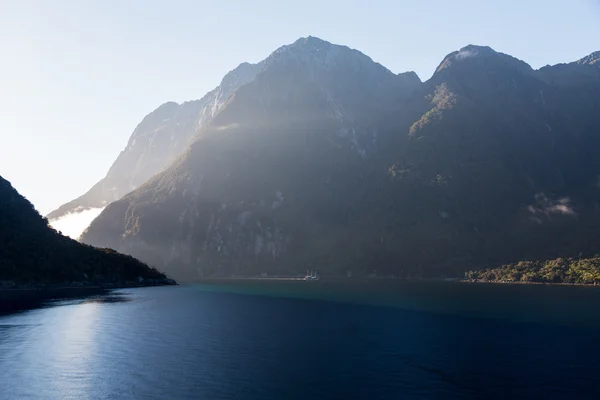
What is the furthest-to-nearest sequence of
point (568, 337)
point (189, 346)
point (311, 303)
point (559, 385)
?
point (311, 303) → point (568, 337) → point (189, 346) → point (559, 385)

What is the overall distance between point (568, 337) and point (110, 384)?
8350cm

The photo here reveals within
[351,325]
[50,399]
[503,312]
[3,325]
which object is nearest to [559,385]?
[351,325]

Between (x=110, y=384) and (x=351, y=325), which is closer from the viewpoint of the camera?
(x=110, y=384)

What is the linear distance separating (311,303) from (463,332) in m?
74.4

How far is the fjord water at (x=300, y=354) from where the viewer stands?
Result: 57969 mm

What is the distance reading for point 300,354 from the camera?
7831 cm

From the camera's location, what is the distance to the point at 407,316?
124188mm

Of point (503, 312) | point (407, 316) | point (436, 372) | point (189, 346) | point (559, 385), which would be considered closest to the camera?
point (559, 385)

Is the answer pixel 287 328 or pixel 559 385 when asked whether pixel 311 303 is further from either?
pixel 559 385

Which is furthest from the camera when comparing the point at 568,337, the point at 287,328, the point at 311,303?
the point at 311,303

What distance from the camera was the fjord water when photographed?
5797 cm

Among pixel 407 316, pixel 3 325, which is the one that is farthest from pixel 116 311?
pixel 407 316

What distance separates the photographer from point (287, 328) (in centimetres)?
10681

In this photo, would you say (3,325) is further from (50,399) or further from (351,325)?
(351,325)
